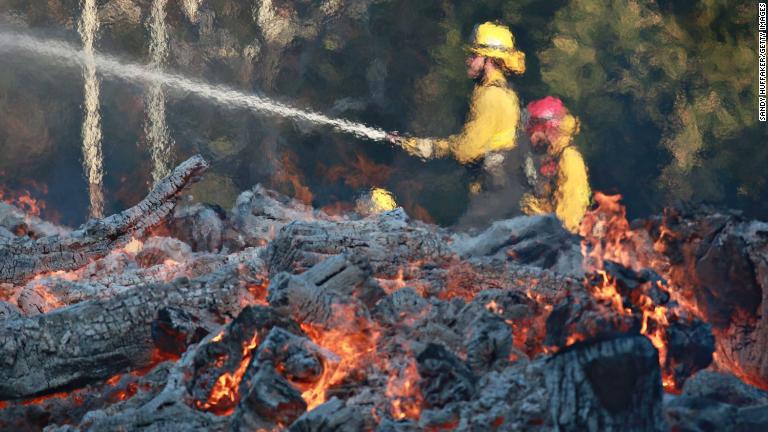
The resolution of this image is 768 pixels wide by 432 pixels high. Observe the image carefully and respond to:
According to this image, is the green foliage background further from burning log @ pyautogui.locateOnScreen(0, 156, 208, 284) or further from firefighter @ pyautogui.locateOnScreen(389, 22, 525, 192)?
burning log @ pyautogui.locateOnScreen(0, 156, 208, 284)

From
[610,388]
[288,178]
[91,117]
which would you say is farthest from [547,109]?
[610,388]

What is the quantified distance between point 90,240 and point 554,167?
4.48 m

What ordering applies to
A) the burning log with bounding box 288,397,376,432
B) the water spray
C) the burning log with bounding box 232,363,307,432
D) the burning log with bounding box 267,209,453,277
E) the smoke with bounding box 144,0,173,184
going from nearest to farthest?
1. the burning log with bounding box 288,397,376,432
2. the burning log with bounding box 232,363,307,432
3. the burning log with bounding box 267,209,453,277
4. the water spray
5. the smoke with bounding box 144,0,173,184

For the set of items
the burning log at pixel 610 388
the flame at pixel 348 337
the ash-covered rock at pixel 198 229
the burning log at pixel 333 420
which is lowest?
the burning log at pixel 333 420

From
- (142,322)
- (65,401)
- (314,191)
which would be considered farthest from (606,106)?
(65,401)

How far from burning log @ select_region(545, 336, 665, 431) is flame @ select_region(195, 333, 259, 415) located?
172cm

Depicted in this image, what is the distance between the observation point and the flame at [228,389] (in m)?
4.90

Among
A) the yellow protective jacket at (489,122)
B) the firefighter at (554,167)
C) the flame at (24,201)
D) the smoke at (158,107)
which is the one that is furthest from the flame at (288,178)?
the flame at (24,201)

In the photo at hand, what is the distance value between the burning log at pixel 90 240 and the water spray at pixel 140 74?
8.54 feet

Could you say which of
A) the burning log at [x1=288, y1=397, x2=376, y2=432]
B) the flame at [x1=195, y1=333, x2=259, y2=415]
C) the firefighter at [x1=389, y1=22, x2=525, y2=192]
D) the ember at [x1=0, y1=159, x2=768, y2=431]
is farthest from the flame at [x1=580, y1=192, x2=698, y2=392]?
the flame at [x1=195, y1=333, x2=259, y2=415]

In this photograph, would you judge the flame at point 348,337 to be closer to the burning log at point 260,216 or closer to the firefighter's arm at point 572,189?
the burning log at point 260,216

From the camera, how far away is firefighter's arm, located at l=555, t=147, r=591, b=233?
9.31 m

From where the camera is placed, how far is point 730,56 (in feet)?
29.5

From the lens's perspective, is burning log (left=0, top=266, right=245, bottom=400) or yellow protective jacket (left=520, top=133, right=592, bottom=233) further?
yellow protective jacket (left=520, top=133, right=592, bottom=233)
